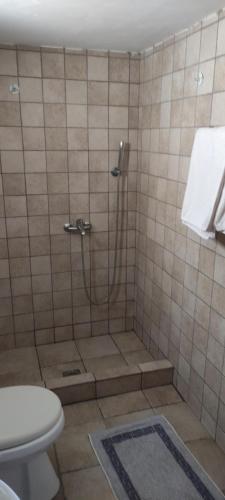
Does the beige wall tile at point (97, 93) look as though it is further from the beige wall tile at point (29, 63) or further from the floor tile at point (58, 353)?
the floor tile at point (58, 353)

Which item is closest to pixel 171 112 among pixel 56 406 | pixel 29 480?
pixel 56 406

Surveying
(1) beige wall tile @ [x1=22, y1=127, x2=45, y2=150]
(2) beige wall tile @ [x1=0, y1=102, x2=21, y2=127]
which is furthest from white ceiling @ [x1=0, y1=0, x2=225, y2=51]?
(1) beige wall tile @ [x1=22, y1=127, x2=45, y2=150]

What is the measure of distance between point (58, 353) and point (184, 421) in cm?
104

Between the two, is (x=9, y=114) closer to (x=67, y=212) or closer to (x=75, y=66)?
(x=75, y=66)

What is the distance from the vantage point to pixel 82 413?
214 cm

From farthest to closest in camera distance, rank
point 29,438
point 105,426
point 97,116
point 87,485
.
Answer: point 97,116
point 105,426
point 87,485
point 29,438

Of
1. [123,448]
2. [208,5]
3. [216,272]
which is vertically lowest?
[123,448]

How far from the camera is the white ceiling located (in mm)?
1550

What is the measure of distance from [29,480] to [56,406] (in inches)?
13.5

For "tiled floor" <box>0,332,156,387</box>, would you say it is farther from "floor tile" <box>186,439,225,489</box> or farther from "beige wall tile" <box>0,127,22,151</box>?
"beige wall tile" <box>0,127,22,151</box>

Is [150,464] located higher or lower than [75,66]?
lower

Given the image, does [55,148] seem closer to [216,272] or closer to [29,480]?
[216,272]

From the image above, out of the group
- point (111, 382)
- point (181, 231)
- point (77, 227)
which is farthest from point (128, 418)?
point (77, 227)

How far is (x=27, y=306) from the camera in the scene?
8.77ft
